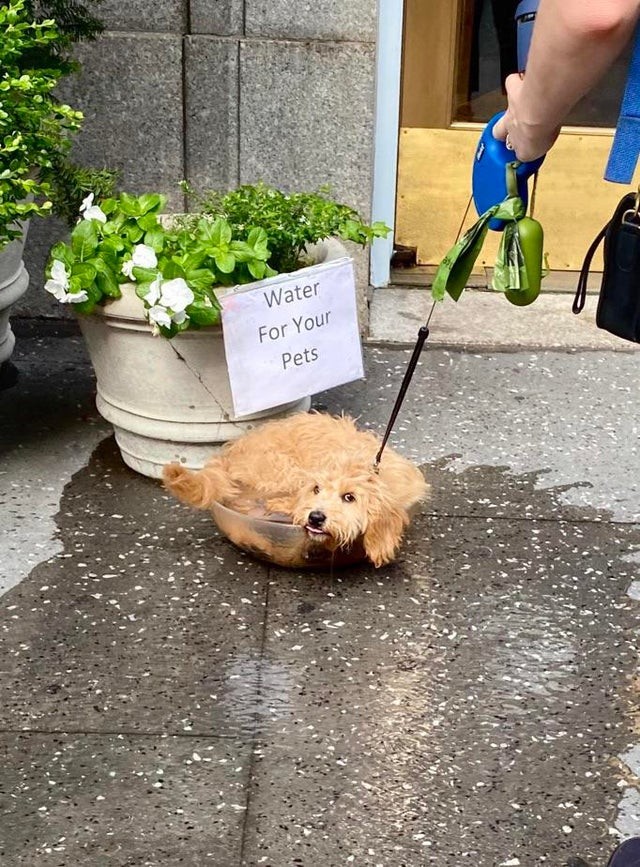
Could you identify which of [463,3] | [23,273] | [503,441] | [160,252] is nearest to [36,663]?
[160,252]

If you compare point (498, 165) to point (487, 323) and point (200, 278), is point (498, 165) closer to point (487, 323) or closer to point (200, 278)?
point (200, 278)

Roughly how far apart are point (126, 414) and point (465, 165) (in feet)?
7.91

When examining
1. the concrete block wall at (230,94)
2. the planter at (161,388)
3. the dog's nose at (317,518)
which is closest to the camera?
the dog's nose at (317,518)

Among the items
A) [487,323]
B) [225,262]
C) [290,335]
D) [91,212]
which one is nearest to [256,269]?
[225,262]

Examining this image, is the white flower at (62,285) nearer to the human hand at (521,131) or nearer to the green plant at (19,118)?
the green plant at (19,118)

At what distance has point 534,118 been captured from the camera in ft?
6.77

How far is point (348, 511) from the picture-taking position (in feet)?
9.24

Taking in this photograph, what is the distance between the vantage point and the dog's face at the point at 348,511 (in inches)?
111

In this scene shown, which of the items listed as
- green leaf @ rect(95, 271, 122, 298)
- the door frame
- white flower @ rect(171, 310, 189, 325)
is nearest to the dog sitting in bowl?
white flower @ rect(171, 310, 189, 325)

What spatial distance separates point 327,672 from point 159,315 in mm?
1076

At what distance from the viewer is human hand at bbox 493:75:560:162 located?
2100 millimetres

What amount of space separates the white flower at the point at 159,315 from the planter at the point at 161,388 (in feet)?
0.59

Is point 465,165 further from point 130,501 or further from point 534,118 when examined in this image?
point 534,118

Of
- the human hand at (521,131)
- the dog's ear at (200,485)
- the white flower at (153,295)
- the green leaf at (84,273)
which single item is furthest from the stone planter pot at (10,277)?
the human hand at (521,131)
